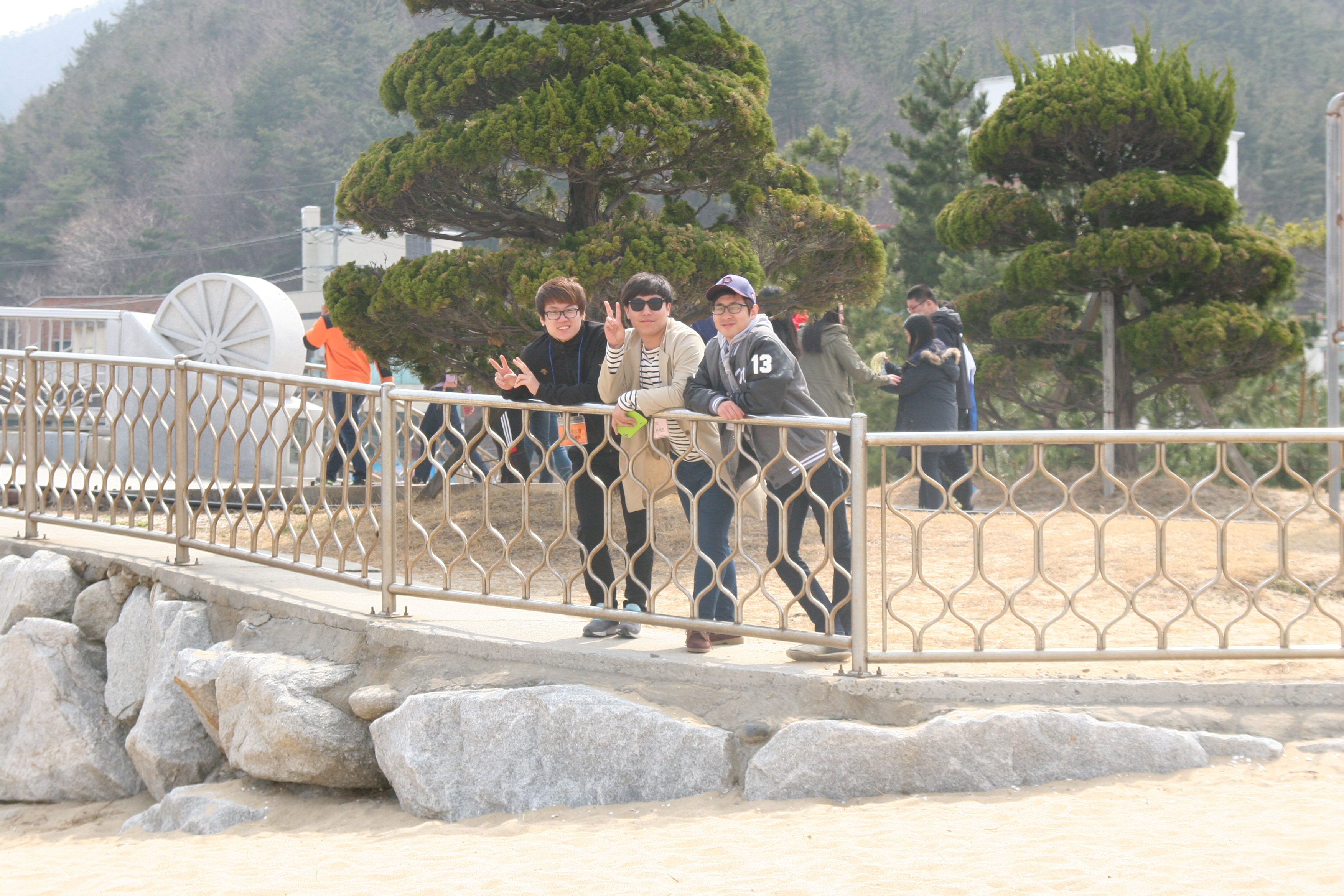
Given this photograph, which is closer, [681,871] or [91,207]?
[681,871]

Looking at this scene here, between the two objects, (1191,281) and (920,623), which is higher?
(1191,281)

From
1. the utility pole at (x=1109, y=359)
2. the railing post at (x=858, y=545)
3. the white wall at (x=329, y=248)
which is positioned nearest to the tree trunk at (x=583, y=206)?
the railing post at (x=858, y=545)

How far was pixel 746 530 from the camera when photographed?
7.86 m

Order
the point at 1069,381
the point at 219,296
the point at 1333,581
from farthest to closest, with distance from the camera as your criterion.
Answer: the point at 1069,381
the point at 219,296
the point at 1333,581

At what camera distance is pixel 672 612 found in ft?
17.6

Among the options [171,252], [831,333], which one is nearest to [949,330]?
[831,333]

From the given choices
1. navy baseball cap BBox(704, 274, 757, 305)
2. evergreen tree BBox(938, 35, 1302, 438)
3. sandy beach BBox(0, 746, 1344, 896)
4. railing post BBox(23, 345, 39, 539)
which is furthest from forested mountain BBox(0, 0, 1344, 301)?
sandy beach BBox(0, 746, 1344, 896)

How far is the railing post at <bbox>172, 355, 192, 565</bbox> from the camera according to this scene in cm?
545

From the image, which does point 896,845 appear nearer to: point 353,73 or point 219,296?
point 219,296

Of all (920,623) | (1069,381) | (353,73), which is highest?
(353,73)

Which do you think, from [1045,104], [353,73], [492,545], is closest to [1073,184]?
[1045,104]

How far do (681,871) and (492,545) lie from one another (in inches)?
162

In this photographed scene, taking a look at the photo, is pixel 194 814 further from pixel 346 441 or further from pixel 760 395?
pixel 346 441

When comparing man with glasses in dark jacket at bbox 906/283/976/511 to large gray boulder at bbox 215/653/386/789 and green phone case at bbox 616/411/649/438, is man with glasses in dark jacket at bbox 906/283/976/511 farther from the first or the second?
large gray boulder at bbox 215/653/386/789
